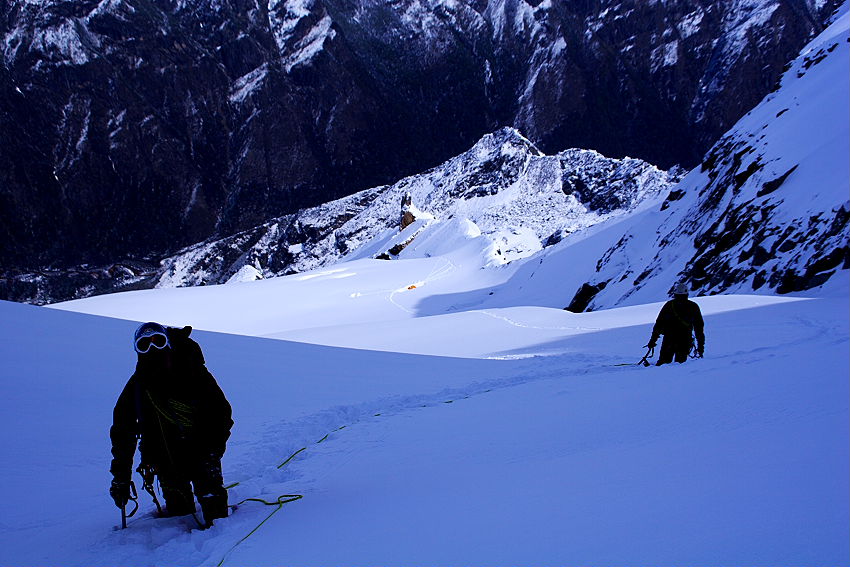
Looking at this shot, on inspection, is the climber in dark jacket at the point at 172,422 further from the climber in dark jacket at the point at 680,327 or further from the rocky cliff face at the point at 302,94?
the rocky cliff face at the point at 302,94

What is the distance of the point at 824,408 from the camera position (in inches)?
131

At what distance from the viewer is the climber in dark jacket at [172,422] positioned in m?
3.35

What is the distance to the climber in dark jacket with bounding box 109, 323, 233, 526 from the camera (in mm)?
3354

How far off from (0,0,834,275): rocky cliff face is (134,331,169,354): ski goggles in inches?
4703

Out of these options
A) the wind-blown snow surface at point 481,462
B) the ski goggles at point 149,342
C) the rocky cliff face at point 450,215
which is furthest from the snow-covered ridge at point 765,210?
the rocky cliff face at point 450,215

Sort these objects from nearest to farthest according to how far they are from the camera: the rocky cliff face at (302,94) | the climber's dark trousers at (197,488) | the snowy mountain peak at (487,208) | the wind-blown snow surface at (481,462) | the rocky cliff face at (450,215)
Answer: the wind-blown snow surface at (481,462), the climber's dark trousers at (197,488), the snowy mountain peak at (487,208), the rocky cliff face at (450,215), the rocky cliff face at (302,94)

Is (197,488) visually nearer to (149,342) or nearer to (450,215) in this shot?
(149,342)

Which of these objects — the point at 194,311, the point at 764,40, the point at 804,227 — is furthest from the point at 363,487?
the point at 764,40

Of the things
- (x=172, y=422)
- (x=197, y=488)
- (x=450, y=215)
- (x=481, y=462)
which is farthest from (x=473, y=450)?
(x=450, y=215)

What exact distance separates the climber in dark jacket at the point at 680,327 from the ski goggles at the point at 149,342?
602 cm

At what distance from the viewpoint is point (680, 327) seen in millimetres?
7594

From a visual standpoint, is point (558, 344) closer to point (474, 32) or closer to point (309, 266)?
point (309, 266)

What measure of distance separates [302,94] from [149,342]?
467 feet

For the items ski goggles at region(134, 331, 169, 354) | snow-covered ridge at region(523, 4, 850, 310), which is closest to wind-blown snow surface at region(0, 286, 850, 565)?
ski goggles at region(134, 331, 169, 354)
